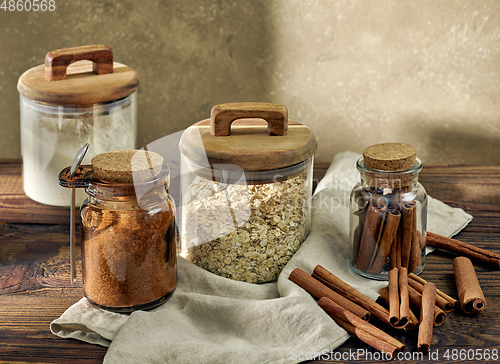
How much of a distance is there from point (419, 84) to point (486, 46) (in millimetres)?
196

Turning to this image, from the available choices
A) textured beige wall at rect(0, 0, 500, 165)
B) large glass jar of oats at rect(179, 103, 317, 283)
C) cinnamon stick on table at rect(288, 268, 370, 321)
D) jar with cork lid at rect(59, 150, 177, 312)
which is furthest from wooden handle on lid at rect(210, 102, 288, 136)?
textured beige wall at rect(0, 0, 500, 165)

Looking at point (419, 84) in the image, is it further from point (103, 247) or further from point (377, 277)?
point (103, 247)

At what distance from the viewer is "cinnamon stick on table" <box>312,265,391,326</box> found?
30.7 inches

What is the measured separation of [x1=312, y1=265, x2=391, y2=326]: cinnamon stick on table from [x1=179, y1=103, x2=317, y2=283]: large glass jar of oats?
0.07 metres

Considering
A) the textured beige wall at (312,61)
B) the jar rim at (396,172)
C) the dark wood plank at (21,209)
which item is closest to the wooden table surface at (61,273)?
the dark wood plank at (21,209)

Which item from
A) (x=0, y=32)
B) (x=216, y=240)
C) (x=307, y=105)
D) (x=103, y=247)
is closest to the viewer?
(x=103, y=247)

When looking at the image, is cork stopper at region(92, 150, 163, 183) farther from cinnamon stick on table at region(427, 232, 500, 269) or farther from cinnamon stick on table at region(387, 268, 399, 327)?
cinnamon stick on table at region(427, 232, 500, 269)

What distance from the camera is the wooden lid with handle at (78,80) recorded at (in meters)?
1.03

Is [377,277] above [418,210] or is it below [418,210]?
below

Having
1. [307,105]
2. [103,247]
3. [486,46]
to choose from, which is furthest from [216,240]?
[486,46]

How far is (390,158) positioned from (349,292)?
21cm

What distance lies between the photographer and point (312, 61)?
5.02 ft

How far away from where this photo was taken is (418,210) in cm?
89

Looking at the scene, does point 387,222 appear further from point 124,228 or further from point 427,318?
point 124,228
